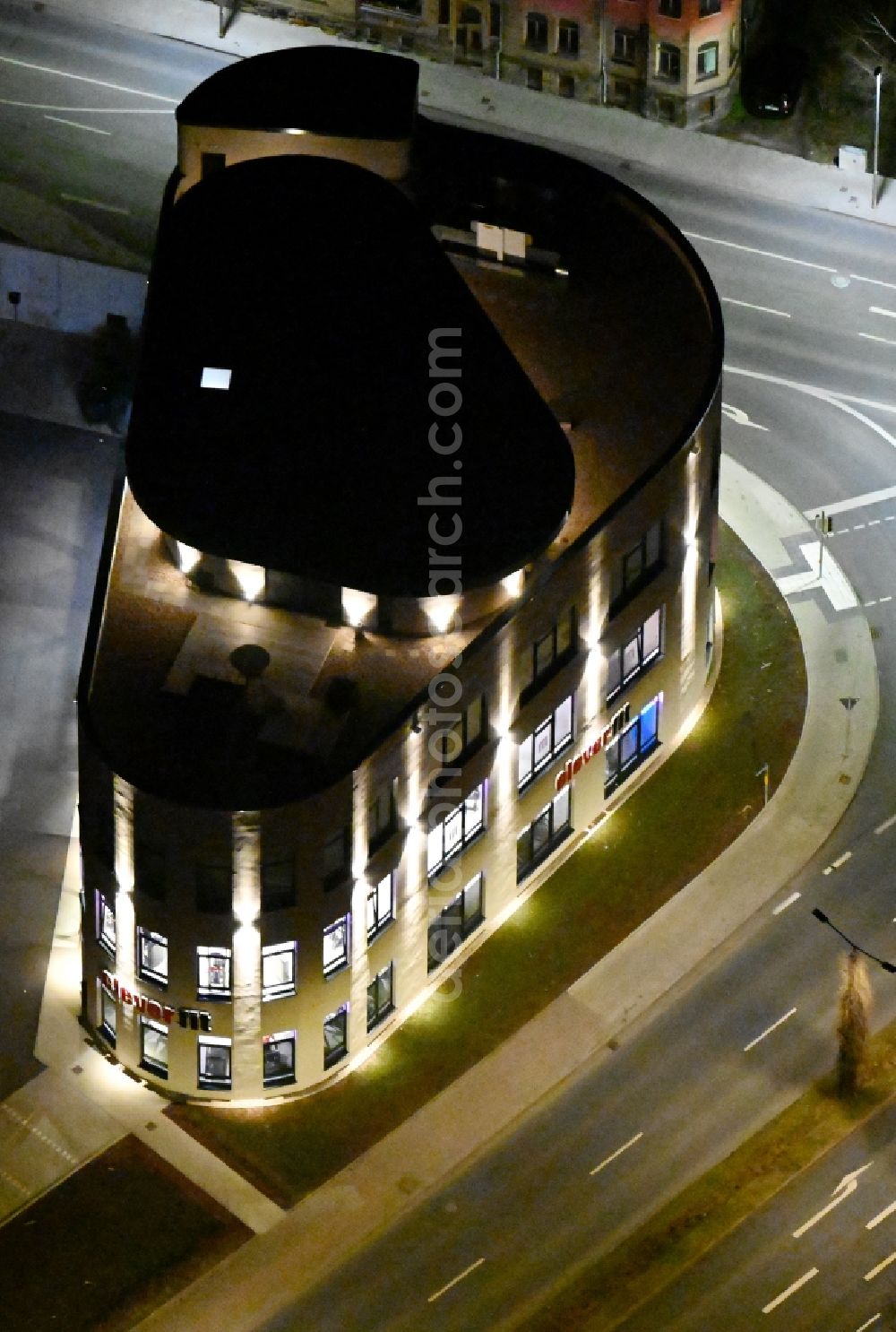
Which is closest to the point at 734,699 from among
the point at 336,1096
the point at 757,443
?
the point at 757,443

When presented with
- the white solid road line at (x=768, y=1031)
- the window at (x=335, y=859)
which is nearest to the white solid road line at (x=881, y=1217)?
the white solid road line at (x=768, y=1031)

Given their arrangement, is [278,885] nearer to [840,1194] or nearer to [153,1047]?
[153,1047]

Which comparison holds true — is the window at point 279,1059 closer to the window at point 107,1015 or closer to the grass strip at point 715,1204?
the window at point 107,1015

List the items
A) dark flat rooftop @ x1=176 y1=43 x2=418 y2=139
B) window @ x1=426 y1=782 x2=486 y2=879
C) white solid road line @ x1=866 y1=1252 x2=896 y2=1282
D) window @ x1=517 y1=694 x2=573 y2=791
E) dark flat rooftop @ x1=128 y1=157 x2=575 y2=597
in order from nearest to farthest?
1. white solid road line @ x1=866 y1=1252 x2=896 y2=1282
2. dark flat rooftop @ x1=128 y1=157 x2=575 y2=597
3. window @ x1=426 y1=782 x2=486 y2=879
4. window @ x1=517 y1=694 x2=573 y2=791
5. dark flat rooftop @ x1=176 y1=43 x2=418 y2=139

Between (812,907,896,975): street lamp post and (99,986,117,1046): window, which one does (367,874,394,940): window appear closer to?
(99,986,117,1046): window

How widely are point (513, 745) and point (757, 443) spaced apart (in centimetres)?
3304

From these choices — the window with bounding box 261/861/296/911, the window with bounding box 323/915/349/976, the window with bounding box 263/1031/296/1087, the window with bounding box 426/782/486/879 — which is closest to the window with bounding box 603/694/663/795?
the window with bounding box 426/782/486/879

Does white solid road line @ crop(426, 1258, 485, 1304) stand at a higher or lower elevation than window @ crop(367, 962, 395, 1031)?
lower

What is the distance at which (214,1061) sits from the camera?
168500 mm

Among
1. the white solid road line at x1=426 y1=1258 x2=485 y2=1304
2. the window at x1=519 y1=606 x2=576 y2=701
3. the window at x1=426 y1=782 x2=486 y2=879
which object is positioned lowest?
the white solid road line at x1=426 y1=1258 x2=485 y2=1304

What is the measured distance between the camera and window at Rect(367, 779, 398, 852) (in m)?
163

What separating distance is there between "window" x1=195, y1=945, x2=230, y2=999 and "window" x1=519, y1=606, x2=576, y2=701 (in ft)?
56.8

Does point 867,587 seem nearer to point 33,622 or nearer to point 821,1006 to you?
point 821,1006

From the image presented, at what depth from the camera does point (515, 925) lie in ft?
580
